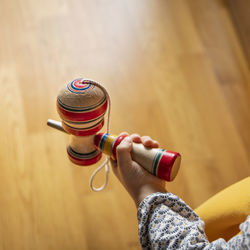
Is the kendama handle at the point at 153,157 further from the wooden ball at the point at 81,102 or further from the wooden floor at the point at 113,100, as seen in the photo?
the wooden floor at the point at 113,100

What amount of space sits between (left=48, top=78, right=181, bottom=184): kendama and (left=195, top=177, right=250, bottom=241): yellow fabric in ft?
0.56

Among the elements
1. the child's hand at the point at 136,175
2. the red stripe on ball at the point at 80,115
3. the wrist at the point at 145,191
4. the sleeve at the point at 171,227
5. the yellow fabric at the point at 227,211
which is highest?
the red stripe on ball at the point at 80,115

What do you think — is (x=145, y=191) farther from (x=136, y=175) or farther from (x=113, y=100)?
(x=113, y=100)

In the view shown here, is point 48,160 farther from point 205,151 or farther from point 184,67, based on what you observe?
point 184,67

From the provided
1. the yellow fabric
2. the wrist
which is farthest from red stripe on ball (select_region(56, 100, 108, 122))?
the yellow fabric

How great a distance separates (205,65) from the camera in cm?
146

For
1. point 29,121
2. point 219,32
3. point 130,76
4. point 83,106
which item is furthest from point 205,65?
point 83,106

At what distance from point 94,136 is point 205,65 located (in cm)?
87

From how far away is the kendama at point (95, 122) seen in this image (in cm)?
62

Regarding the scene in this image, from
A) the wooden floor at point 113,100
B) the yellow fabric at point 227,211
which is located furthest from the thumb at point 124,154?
the wooden floor at point 113,100

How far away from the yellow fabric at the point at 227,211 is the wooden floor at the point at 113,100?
0.40 m

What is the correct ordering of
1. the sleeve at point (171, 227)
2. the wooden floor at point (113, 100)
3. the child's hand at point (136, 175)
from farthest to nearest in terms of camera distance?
the wooden floor at point (113, 100) → the child's hand at point (136, 175) → the sleeve at point (171, 227)

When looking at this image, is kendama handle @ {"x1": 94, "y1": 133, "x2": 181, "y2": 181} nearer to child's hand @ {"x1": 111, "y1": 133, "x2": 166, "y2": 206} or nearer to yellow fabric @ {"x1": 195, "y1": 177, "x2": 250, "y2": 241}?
child's hand @ {"x1": 111, "y1": 133, "x2": 166, "y2": 206}

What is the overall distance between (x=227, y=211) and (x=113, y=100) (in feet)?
2.35
